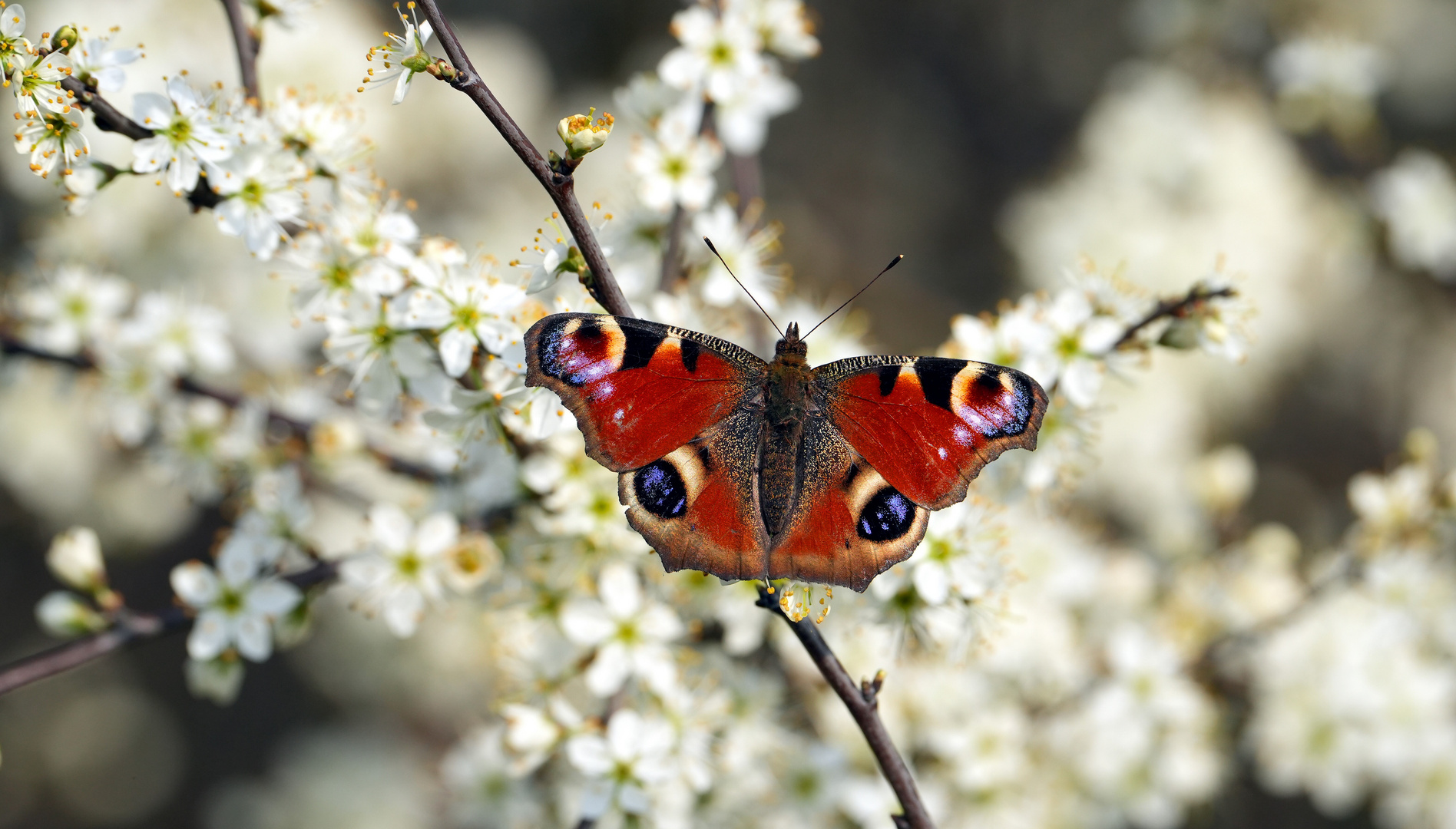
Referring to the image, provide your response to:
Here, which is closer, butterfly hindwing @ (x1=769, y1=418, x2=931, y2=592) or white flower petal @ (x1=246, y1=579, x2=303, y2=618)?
butterfly hindwing @ (x1=769, y1=418, x2=931, y2=592)

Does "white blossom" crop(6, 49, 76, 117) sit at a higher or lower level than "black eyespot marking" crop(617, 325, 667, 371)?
higher

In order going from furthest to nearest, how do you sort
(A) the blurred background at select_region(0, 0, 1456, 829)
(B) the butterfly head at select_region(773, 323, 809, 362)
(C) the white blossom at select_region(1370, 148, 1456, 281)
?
1. (A) the blurred background at select_region(0, 0, 1456, 829)
2. (C) the white blossom at select_region(1370, 148, 1456, 281)
3. (B) the butterfly head at select_region(773, 323, 809, 362)

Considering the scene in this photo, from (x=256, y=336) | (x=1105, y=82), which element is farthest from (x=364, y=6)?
(x=1105, y=82)

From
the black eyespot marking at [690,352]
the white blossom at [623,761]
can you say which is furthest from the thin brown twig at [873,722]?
the white blossom at [623,761]

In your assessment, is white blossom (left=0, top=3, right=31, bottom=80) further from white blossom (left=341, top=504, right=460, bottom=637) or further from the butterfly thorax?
the butterfly thorax

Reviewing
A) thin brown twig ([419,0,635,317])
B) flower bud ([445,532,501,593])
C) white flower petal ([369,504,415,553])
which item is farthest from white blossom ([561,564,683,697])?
thin brown twig ([419,0,635,317])

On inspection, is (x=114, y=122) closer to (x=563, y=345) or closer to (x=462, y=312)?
(x=462, y=312)

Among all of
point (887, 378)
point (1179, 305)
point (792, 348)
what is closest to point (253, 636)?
point (792, 348)

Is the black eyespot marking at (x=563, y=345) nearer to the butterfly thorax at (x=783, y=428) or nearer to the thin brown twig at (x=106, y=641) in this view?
the butterfly thorax at (x=783, y=428)
